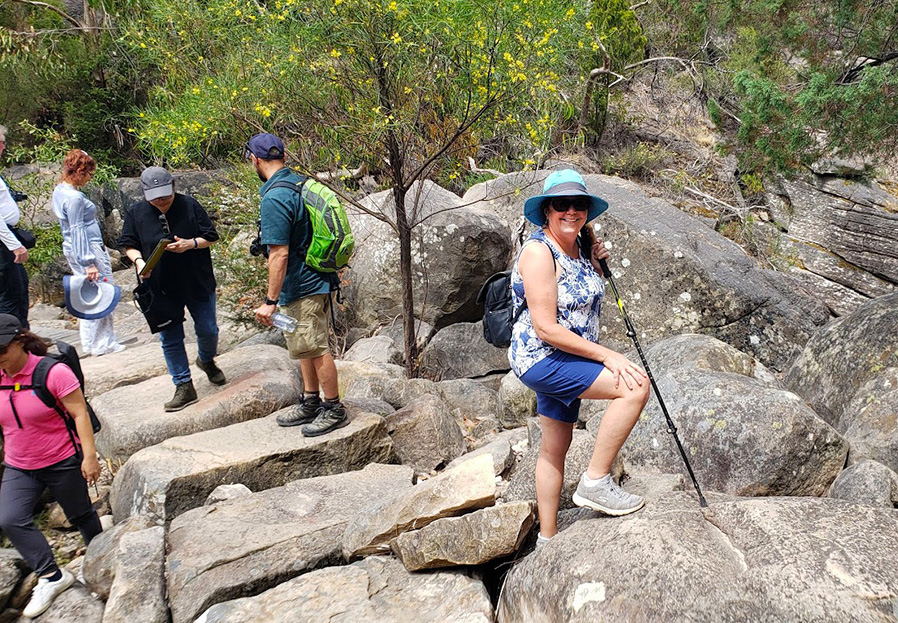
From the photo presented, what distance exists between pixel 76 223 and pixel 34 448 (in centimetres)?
392

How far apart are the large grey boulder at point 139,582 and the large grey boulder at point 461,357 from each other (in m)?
5.25

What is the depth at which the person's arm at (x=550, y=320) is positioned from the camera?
2912 millimetres

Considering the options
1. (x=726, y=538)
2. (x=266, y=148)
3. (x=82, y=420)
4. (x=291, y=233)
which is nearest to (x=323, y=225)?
(x=291, y=233)

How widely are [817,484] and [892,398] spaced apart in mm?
1343

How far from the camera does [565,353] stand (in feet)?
9.87

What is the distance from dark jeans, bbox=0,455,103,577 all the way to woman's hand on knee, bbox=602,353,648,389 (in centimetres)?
321

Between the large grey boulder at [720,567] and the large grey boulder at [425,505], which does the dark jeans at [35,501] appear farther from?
the large grey boulder at [720,567]

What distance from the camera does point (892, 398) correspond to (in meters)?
5.21

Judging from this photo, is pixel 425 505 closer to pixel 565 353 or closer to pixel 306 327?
pixel 565 353

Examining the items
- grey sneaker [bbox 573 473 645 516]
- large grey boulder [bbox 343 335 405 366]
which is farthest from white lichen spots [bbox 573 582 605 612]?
large grey boulder [bbox 343 335 405 366]

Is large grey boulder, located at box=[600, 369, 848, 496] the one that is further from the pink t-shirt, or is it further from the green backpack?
the pink t-shirt

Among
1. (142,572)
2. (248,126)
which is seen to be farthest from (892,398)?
(248,126)

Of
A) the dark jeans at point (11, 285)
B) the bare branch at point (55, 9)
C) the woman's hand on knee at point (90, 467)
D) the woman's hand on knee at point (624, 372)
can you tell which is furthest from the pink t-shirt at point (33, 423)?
the bare branch at point (55, 9)

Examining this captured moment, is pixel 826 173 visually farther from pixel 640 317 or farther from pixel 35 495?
pixel 35 495
